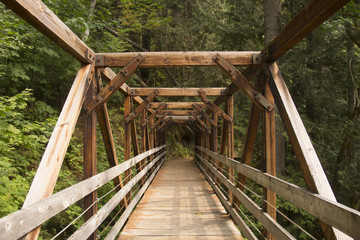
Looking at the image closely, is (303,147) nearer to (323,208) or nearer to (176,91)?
(323,208)

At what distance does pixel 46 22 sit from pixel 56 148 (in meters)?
1.11

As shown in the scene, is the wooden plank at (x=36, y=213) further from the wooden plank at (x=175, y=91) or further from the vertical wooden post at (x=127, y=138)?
the wooden plank at (x=175, y=91)

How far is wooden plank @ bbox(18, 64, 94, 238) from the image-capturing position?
6.34 ft

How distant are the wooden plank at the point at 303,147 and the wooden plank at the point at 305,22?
37cm

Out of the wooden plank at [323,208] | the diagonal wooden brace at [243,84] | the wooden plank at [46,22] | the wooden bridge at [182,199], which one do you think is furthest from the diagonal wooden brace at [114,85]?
the wooden plank at [323,208]

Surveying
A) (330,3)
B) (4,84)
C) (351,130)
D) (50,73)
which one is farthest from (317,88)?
(4,84)

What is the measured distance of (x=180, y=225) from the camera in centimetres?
387

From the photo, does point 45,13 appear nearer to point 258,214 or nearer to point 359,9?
point 258,214

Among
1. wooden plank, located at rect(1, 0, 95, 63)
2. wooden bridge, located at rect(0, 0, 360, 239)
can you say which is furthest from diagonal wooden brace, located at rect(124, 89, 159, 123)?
wooden plank, located at rect(1, 0, 95, 63)

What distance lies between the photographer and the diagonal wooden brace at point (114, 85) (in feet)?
10.7

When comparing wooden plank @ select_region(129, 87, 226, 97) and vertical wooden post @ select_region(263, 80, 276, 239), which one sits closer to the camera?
vertical wooden post @ select_region(263, 80, 276, 239)

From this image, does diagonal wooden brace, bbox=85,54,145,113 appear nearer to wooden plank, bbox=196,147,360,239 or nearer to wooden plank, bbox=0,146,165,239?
wooden plank, bbox=0,146,165,239

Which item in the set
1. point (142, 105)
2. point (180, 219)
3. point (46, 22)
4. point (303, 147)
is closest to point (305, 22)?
point (303, 147)

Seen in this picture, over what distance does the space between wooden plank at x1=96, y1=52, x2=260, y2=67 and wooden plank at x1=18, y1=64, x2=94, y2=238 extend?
390 mm
